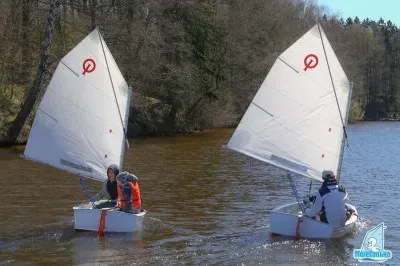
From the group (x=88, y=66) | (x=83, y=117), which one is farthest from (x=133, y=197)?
(x=88, y=66)

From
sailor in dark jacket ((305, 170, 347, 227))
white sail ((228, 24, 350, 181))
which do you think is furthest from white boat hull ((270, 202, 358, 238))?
white sail ((228, 24, 350, 181))

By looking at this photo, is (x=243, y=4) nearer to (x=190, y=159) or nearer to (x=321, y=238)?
(x=190, y=159)

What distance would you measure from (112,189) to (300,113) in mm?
4790

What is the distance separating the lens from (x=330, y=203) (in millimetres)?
13320

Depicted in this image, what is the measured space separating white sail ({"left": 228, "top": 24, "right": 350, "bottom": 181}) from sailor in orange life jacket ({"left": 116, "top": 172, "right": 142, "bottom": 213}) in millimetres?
2537

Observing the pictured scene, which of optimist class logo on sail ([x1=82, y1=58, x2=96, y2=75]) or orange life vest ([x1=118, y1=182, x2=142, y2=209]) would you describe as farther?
optimist class logo on sail ([x1=82, y1=58, x2=96, y2=75])

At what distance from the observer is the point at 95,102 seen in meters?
15.0

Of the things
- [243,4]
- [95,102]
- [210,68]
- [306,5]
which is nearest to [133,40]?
[210,68]

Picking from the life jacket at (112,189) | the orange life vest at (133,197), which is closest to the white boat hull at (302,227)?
the orange life vest at (133,197)

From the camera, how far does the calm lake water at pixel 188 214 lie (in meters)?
12.2

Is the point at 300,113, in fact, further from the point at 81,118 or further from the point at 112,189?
the point at 81,118

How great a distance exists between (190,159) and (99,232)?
1573 centimetres

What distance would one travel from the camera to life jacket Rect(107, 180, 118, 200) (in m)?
14.1

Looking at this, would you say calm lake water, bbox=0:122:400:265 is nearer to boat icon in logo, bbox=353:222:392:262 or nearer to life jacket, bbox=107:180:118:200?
boat icon in logo, bbox=353:222:392:262
